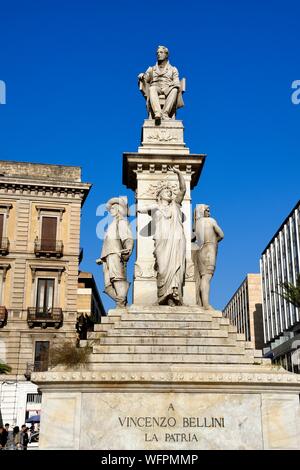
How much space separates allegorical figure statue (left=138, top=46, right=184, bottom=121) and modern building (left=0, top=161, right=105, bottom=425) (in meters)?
25.8

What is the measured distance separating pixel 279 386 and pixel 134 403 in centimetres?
240

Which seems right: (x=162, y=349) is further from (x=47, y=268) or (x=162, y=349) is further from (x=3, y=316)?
(x=47, y=268)

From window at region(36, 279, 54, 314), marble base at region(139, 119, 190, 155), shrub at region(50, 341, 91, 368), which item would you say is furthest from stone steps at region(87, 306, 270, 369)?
window at region(36, 279, 54, 314)

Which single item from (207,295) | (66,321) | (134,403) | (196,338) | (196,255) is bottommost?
(134,403)

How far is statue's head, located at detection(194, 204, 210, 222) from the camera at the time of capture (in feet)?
39.7

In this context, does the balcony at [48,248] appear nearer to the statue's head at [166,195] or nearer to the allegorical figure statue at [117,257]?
the allegorical figure statue at [117,257]

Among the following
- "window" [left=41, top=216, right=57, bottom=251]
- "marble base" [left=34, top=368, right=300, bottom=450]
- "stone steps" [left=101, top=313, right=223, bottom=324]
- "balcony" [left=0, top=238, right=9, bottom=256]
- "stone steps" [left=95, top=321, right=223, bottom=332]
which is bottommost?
"marble base" [left=34, top=368, right=300, bottom=450]

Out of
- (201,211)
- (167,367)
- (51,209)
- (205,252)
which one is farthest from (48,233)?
(167,367)

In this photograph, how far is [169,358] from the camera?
9.55m

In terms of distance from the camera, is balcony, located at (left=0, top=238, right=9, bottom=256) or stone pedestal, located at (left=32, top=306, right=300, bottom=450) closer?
stone pedestal, located at (left=32, top=306, right=300, bottom=450)

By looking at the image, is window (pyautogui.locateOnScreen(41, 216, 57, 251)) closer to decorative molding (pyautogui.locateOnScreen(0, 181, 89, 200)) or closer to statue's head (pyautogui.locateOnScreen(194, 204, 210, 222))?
decorative molding (pyautogui.locateOnScreen(0, 181, 89, 200))
